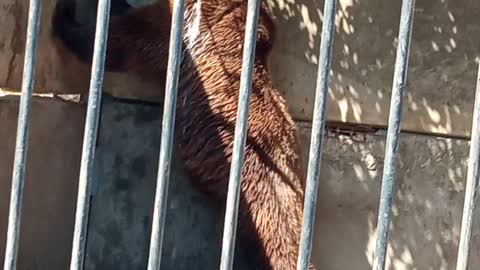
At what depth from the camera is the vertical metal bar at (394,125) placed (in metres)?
2.63

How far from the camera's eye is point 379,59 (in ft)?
15.9

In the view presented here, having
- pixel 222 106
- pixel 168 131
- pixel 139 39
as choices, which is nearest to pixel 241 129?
pixel 168 131

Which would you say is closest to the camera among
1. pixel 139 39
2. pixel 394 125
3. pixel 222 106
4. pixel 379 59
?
pixel 394 125

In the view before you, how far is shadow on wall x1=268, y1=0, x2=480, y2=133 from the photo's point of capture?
4.69 metres

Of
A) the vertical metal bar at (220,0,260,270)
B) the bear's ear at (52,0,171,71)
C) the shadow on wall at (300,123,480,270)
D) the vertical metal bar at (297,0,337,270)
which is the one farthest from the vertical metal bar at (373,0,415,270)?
the bear's ear at (52,0,171,71)

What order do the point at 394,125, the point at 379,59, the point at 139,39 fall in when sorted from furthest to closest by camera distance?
the point at 379,59 → the point at 139,39 → the point at 394,125

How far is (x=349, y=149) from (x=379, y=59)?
0.49m

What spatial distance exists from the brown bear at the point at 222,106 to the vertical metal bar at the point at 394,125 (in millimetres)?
1633

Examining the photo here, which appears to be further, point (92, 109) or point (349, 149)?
point (349, 149)

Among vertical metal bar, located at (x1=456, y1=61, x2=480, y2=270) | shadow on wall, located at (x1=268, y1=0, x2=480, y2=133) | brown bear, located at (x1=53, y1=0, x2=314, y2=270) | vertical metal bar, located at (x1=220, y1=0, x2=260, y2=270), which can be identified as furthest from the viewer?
shadow on wall, located at (x1=268, y1=0, x2=480, y2=133)

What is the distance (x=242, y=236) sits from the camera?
440cm

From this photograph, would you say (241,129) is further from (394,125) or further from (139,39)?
(139,39)

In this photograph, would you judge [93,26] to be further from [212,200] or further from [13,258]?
[13,258]

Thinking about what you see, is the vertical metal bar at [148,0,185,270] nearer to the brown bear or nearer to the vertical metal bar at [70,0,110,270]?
the vertical metal bar at [70,0,110,270]
